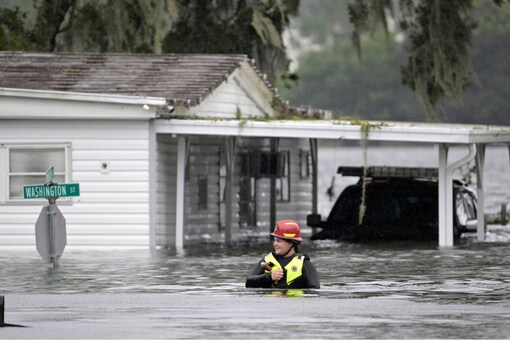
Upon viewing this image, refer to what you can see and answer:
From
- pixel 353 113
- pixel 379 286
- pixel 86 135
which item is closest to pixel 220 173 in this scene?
pixel 86 135

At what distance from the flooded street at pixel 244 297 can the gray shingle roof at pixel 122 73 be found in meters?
3.53

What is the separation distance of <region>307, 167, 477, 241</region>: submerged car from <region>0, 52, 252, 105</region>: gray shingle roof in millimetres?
3702

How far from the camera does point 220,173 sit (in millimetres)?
34875

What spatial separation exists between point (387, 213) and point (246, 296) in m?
15.5

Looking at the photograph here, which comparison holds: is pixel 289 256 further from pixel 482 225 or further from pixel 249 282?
pixel 482 225

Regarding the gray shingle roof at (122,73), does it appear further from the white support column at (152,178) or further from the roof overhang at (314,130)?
the white support column at (152,178)

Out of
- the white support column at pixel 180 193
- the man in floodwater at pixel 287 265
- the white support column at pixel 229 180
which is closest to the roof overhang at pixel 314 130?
the white support column at pixel 180 193

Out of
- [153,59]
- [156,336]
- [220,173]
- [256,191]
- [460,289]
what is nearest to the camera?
[156,336]

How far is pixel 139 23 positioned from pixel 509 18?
46.0m

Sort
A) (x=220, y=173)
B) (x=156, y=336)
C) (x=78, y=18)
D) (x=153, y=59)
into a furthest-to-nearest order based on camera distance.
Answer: (x=78, y=18), (x=220, y=173), (x=153, y=59), (x=156, y=336)

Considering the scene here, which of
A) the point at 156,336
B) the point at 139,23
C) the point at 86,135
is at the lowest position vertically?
the point at 156,336

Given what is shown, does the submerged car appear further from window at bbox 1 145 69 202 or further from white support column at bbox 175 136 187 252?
window at bbox 1 145 69 202

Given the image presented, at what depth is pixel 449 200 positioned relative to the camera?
29938 mm

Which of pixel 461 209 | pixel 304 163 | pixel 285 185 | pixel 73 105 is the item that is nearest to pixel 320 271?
pixel 73 105
